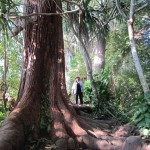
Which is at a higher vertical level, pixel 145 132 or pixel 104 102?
pixel 104 102

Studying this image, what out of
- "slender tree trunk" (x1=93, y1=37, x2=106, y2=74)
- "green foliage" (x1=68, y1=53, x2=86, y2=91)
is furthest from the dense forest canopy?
"green foliage" (x1=68, y1=53, x2=86, y2=91)

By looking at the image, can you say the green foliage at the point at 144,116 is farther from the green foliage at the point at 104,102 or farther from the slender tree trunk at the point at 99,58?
the slender tree trunk at the point at 99,58

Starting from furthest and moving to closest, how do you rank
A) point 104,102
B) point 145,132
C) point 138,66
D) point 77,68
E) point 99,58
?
1. point 77,68
2. point 99,58
3. point 104,102
4. point 138,66
5. point 145,132

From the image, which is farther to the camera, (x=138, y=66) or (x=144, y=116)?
(x=138, y=66)

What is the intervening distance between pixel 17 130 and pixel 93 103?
4227mm

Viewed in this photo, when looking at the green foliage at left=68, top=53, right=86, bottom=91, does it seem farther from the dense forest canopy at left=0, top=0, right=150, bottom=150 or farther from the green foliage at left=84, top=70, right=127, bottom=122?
the dense forest canopy at left=0, top=0, right=150, bottom=150

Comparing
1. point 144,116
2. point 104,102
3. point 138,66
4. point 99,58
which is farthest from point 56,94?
point 99,58

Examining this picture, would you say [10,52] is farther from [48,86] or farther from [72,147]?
[72,147]

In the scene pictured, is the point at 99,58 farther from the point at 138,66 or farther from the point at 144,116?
the point at 144,116

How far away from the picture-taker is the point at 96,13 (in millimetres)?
8688

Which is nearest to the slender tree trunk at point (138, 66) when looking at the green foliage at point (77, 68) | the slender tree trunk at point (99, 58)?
the slender tree trunk at point (99, 58)

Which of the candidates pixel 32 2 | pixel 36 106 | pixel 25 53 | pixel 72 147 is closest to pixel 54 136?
pixel 72 147

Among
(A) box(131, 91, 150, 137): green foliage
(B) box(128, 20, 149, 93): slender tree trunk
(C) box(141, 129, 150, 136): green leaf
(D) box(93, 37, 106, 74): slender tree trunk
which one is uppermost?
(D) box(93, 37, 106, 74): slender tree trunk

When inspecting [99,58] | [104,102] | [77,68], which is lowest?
[104,102]
